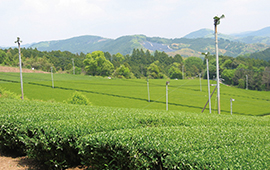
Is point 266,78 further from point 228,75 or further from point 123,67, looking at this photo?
point 123,67

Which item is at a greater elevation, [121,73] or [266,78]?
[121,73]

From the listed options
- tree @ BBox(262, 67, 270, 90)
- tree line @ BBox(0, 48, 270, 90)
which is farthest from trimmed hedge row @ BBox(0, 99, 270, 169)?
tree @ BBox(262, 67, 270, 90)

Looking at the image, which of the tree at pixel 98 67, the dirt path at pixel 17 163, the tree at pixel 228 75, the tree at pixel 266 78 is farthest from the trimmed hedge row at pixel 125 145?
the tree at pixel 228 75

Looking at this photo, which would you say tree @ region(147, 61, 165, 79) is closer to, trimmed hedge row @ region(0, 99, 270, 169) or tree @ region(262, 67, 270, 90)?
tree @ region(262, 67, 270, 90)

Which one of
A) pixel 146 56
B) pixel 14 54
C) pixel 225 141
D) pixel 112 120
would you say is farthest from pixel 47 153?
pixel 146 56

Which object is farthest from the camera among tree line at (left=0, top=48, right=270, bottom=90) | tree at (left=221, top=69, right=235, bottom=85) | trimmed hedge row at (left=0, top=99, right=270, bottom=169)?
tree at (left=221, top=69, right=235, bottom=85)

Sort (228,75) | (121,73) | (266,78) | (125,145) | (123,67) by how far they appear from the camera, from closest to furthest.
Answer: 1. (125,145)
2. (266,78)
3. (121,73)
4. (123,67)
5. (228,75)

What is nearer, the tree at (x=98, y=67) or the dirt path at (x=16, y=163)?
the dirt path at (x=16, y=163)

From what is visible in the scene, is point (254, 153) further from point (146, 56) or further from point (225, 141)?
point (146, 56)

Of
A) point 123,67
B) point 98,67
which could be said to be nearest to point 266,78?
point 123,67

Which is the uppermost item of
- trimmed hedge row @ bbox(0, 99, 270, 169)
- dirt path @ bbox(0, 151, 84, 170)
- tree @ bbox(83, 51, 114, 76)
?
tree @ bbox(83, 51, 114, 76)

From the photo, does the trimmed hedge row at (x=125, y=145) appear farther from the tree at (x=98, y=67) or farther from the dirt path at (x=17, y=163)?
the tree at (x=98, y=67)

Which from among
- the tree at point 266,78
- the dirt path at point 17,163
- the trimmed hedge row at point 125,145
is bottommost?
the tree at point 266,78

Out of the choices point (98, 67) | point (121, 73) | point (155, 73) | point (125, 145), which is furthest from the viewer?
point (155, 73)
